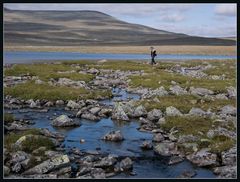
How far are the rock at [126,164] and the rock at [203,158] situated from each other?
254cm

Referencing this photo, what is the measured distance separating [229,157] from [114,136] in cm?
541

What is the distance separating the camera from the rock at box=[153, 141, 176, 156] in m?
17.7

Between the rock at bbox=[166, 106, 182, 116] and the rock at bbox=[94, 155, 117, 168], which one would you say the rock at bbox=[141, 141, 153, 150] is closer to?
the rock at bbox=[94, 155, 117, 168]

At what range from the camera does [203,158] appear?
16.7 metres

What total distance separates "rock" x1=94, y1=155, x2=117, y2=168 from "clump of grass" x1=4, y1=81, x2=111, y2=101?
45.3 feet

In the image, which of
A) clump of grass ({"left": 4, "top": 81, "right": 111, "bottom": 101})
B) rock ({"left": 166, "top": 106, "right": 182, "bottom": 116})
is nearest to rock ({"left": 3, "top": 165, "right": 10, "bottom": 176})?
rock ({"left": 166, "top": 106, "right": 182, "bottom": 116})

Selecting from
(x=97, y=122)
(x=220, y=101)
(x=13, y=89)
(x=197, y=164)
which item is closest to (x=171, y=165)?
(x=197, y=164)

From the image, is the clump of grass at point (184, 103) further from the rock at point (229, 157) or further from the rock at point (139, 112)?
the rock at point (229, 157)

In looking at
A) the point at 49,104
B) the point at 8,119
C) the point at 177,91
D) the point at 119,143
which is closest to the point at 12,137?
the point at 8,119

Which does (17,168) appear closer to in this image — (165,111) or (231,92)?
(165,111)

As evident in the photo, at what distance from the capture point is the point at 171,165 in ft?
54.2

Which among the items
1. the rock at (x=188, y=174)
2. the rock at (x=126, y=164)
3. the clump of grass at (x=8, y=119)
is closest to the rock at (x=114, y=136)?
the rock at (x=126, y=164)

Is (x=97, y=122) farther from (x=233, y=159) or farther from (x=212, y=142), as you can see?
(x=233, y=159)

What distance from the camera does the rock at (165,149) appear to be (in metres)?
17.7
